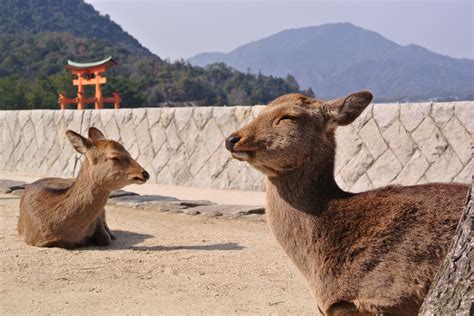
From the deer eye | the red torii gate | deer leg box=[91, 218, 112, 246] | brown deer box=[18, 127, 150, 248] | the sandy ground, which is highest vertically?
the deer eye

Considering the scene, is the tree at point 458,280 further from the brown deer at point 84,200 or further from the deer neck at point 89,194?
the deer neck at point 89,194

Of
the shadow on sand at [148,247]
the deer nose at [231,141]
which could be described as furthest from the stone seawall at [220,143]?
the deer nose at [231,141]

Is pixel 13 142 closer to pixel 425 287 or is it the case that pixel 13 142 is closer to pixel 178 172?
pixel 178 172

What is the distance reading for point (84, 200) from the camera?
6.21m

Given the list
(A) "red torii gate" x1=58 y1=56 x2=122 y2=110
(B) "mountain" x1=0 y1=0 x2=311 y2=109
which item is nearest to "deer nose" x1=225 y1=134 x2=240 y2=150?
(A) "red torii gate" x1=58 y1=56 x2=122 y2=110

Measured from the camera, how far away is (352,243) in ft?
10.1

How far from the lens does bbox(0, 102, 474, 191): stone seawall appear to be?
8844 millimetres

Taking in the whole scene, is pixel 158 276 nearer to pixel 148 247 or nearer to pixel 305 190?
pixel 148 247

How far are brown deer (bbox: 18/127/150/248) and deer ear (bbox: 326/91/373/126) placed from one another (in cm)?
306

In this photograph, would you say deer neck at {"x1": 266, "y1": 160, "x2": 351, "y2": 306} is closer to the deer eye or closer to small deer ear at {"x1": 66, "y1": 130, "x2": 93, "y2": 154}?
the deer eye

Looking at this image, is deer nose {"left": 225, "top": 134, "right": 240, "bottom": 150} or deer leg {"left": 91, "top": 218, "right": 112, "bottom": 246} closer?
deer nose {"left": 225, "top": 134, "right": 240, "bottom": 150}

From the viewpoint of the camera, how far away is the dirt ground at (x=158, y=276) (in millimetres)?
4457

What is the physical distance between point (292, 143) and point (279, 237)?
17.7 inches

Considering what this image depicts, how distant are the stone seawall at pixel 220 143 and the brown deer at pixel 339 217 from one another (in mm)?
5378
